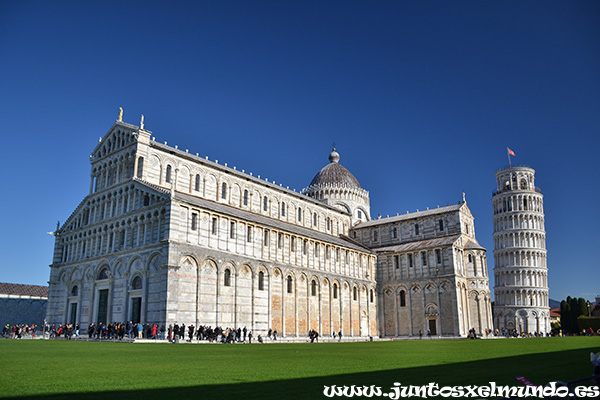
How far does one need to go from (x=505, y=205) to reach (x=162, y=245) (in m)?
65.0

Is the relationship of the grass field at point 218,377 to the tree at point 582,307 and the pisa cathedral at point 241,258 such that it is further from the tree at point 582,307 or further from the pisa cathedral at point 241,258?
the tree at point 582,307

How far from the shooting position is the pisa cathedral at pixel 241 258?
36312mm

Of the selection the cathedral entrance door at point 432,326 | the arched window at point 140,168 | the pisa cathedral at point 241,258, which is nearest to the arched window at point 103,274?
the pisa cathedral at point 241,258

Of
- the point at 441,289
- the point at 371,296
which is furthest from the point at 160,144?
the point at 441,289

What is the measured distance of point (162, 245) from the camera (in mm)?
34969

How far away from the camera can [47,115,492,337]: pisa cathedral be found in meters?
36.3

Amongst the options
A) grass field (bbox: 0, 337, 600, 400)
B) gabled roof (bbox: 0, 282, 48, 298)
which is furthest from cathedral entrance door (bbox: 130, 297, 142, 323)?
gabled roof (bbox: 0, 282, 48, 298)

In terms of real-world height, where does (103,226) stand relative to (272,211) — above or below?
below

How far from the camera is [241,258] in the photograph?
3997cm

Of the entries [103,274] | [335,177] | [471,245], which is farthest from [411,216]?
[103,274]

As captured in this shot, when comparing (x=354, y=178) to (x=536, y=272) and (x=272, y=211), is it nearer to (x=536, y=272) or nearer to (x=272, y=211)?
(x=272, y=211)

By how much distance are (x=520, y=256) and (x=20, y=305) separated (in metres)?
72.5

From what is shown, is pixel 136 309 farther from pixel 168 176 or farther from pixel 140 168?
pixel 168 176

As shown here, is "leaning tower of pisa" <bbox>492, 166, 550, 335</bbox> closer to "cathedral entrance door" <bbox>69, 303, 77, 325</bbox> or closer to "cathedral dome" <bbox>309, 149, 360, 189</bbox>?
"cathedral dome" <bbox>309, 149, 360, 189</bbox>
